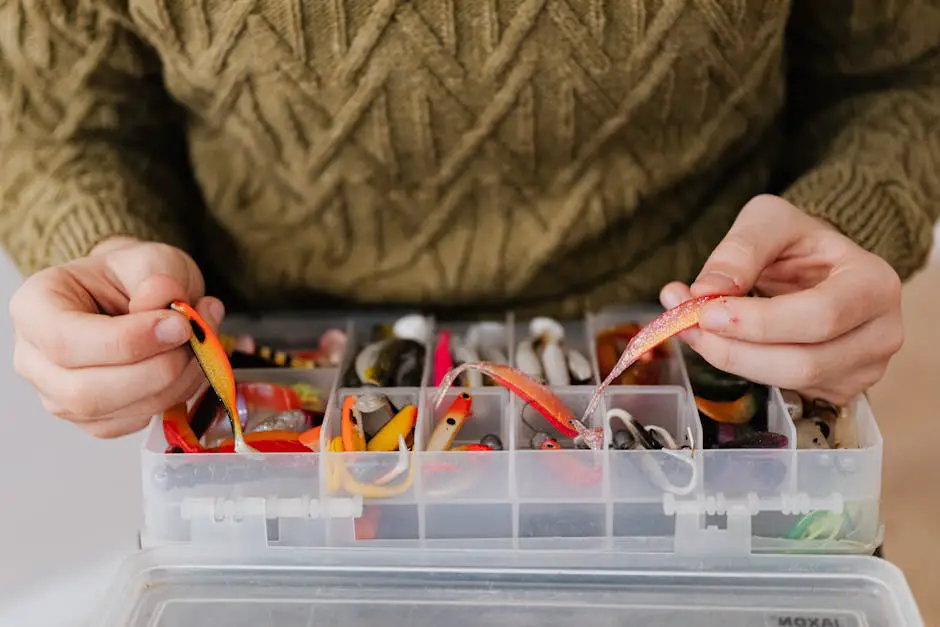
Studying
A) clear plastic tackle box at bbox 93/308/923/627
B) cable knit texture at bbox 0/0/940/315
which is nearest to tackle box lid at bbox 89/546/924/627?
clear plastic tackle box at bbox 93/308/923/627

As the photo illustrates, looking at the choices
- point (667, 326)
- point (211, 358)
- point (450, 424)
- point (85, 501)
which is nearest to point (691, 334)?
point (667, 326)

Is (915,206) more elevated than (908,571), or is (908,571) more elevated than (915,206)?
(915,206)

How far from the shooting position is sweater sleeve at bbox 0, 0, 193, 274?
574 mm

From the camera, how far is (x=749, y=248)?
0.49 meters

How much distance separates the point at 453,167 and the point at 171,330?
0.69 feet

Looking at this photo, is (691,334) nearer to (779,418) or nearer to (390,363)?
(779,418)

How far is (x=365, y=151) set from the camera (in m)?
0.60

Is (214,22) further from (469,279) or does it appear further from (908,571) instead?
(908,571)

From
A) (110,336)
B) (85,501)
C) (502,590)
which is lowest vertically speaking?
(85,501)

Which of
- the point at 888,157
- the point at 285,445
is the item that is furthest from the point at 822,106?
the point at 285,445

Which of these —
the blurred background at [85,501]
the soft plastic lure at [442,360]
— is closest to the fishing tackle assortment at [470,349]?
the soft plastic lure at [442,360]

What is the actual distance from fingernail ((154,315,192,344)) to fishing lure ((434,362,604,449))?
5.1 inches

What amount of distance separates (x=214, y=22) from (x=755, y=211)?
→ 0.31 metres

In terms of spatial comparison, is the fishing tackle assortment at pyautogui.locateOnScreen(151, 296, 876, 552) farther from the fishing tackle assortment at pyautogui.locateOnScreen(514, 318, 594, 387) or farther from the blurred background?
the blurred background
